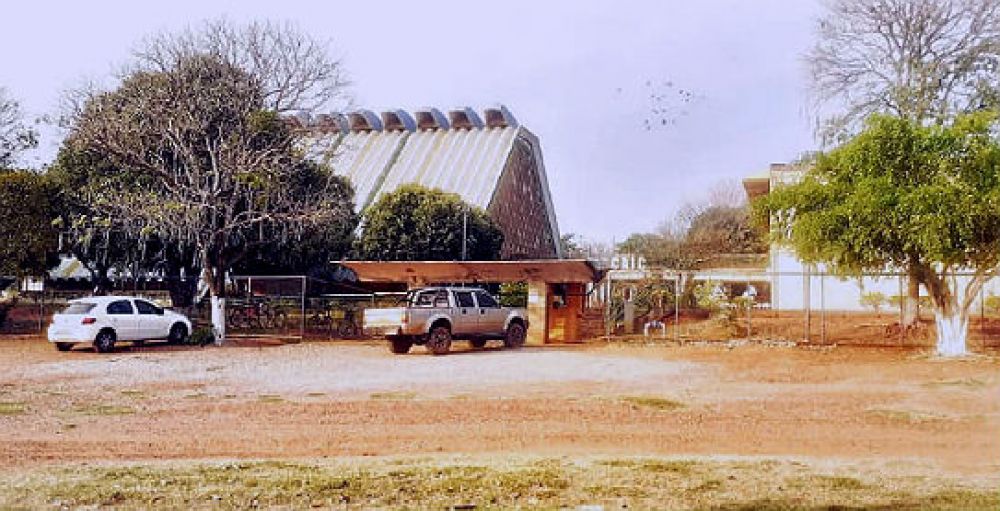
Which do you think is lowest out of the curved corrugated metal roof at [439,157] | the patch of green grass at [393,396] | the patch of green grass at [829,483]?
the patch of green grass at [829,483]

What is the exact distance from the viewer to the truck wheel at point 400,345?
24.8 m

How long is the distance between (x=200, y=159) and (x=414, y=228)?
32.4 feet

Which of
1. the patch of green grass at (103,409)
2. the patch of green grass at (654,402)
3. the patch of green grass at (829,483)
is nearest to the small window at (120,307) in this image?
the patch of green grass at (103,409)

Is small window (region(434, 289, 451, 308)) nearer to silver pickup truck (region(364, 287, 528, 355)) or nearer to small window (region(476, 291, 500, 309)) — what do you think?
silver pickup truck (region(364, 287, 528, 355))

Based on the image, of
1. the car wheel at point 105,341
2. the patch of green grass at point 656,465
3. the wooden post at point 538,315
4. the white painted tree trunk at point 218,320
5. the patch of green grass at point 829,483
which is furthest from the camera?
the wooden post at point 538,315

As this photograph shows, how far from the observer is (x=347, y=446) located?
11.0m

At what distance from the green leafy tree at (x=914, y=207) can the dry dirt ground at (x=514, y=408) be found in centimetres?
217

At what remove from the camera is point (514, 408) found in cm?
1434

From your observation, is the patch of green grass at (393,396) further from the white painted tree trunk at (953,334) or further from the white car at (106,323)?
the white painted tree trunk at (953,334)

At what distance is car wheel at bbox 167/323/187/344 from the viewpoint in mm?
27547

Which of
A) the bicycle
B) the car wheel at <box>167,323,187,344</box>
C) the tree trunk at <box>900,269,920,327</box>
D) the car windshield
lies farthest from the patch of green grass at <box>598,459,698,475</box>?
the bicycle

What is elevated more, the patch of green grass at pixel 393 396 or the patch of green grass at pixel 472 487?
the patch of green grass at pixel 393 396

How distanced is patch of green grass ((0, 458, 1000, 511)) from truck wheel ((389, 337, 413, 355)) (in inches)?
592

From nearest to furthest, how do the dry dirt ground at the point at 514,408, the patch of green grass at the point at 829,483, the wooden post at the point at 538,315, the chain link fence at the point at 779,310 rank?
the patch of green grass at the point at 829,483 < the dry dirt ground at the point at 514,408 < the chain link fence at the point at 779,310 < the wooden post at the point at 538,315
